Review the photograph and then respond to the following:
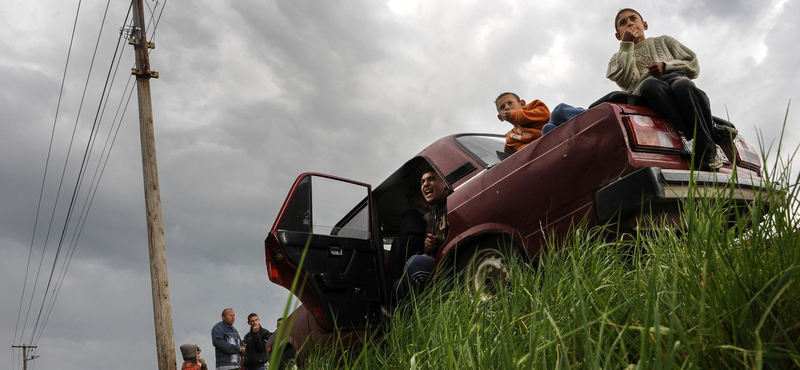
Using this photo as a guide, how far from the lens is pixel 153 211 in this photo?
12008 mm

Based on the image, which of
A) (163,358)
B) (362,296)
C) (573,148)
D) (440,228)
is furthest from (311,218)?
(163,358)

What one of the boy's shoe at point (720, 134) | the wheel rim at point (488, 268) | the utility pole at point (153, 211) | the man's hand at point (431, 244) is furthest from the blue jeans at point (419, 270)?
the utility pole at point (153, 211)

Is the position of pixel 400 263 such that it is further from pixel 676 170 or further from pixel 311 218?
pixel 676 170

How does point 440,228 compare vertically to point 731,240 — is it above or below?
above

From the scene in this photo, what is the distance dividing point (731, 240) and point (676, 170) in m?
1.24

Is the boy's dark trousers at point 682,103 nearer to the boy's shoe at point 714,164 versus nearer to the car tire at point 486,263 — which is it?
the boy's shoe at point 714,164

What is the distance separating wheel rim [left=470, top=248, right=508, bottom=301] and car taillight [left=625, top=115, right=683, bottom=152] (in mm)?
993

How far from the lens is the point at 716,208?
216cm

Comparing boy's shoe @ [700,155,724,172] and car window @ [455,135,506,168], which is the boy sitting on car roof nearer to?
boy's shoe @ [700,155,724,172]

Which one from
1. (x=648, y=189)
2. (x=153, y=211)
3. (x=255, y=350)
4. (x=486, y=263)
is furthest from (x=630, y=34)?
A: (x=153, y=211)

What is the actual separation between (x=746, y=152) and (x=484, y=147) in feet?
5.83

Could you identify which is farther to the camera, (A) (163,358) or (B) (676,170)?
(A) (163,358)

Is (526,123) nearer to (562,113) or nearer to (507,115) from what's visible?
(507,115)

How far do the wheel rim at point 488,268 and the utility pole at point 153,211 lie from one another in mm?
8866
